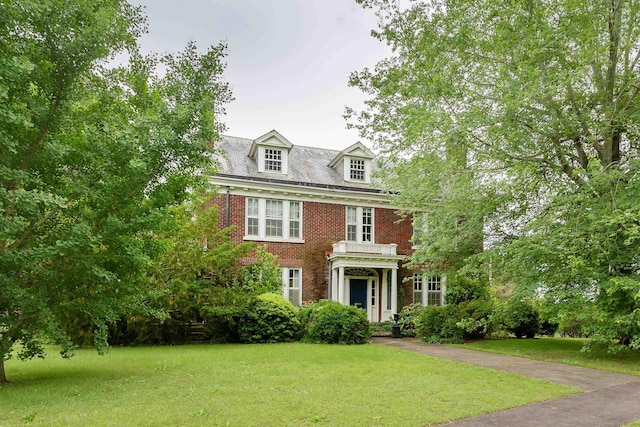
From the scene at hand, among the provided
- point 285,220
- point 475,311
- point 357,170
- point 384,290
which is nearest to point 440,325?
point 475,311

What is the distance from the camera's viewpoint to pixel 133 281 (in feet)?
28.2

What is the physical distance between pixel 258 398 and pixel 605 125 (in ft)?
36.5

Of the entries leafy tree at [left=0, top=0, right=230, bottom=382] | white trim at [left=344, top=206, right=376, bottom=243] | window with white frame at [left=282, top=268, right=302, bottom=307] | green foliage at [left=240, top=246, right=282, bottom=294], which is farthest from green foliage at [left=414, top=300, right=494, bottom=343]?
leafy tree at [left=0, top=0, right=230, bottom=382]

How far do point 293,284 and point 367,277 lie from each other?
373cm

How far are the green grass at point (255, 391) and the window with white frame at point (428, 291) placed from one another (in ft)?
36.5

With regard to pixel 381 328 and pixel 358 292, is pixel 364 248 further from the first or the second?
pixel 381 328

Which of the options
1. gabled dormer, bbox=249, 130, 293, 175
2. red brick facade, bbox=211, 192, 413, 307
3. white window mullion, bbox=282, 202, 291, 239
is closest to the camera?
red brick facade, bbox=211, 192, 413, 307

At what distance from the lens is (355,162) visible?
22438mm

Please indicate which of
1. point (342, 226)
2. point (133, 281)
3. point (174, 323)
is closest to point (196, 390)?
point (133, 281)

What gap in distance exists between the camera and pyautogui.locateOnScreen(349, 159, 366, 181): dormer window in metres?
22.3

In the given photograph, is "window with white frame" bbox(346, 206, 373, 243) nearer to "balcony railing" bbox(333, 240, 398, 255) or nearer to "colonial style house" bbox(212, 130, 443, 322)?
"colonial style house" bbox(212, 130, 443, 322)

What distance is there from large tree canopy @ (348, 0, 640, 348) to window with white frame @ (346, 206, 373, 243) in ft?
21.4

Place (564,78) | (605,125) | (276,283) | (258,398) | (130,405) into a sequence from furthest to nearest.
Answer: (276,283), (605,125), (564,78), (258,398), (130,405)

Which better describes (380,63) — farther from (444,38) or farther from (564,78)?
(564,78)
